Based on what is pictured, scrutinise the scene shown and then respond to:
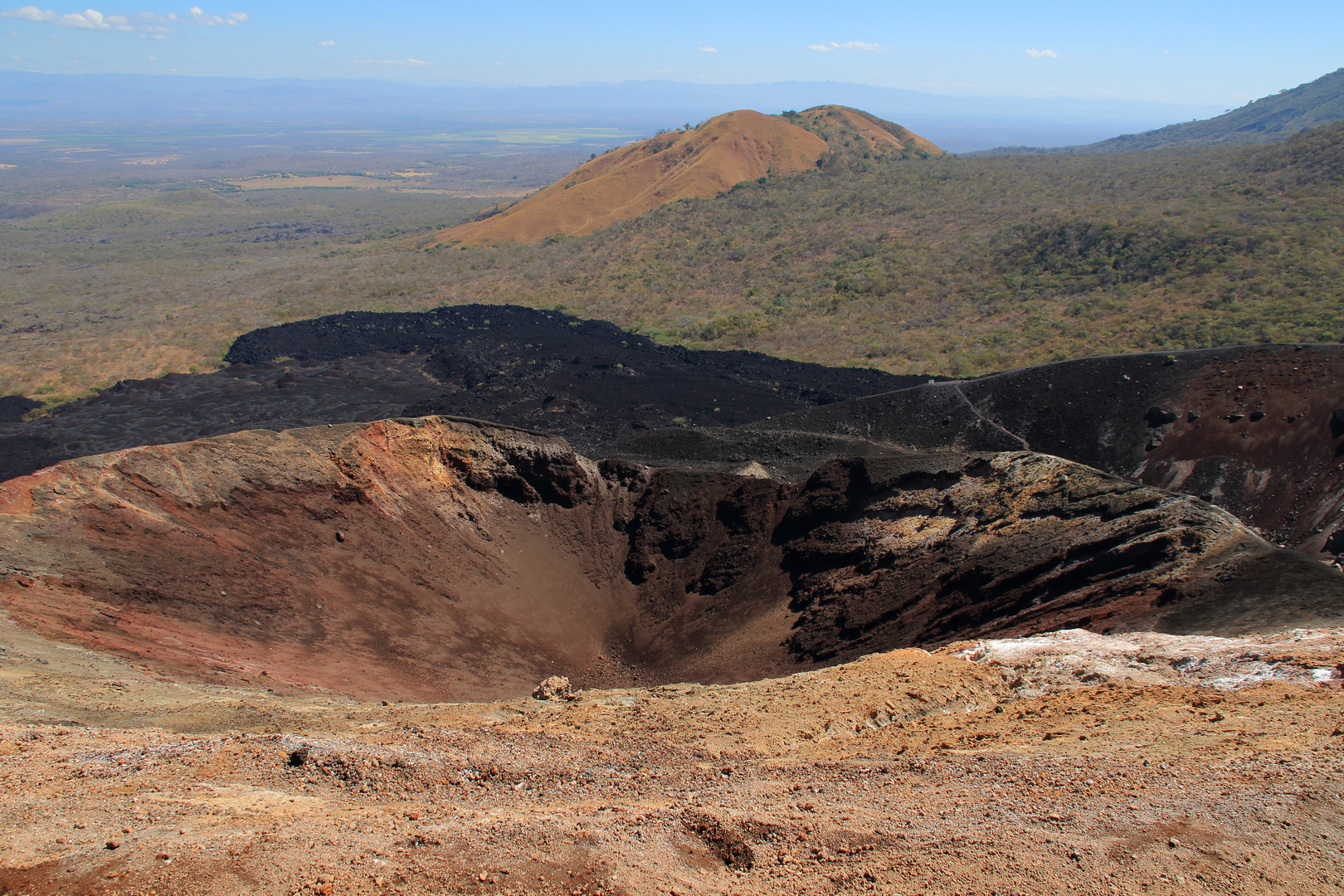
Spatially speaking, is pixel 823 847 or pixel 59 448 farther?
pixel 59 448

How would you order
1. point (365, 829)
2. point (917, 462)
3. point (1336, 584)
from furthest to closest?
point (917, 462)
point (1336, 584)
point (365, 829)

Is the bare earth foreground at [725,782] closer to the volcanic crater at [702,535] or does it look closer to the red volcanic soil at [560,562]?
the red volcanic soil at [560,562]

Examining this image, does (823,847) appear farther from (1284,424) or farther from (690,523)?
(1284,424)

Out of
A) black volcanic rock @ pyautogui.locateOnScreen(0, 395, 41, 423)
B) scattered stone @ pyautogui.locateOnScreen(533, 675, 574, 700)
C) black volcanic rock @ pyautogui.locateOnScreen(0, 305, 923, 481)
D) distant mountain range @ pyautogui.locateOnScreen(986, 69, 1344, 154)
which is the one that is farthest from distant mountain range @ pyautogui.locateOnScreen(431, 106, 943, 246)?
distant mountain range @ pyautogui.locateOnScreen(986, 69, 1344, 154)

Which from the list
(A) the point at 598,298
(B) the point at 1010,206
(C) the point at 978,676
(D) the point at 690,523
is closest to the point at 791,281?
(A) the point at 598,298

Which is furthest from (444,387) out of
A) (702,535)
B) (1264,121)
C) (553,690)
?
(1264,121)

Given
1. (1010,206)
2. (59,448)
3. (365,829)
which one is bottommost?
(59,448)

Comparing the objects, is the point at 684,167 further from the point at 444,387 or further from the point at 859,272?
the point at 444,387
